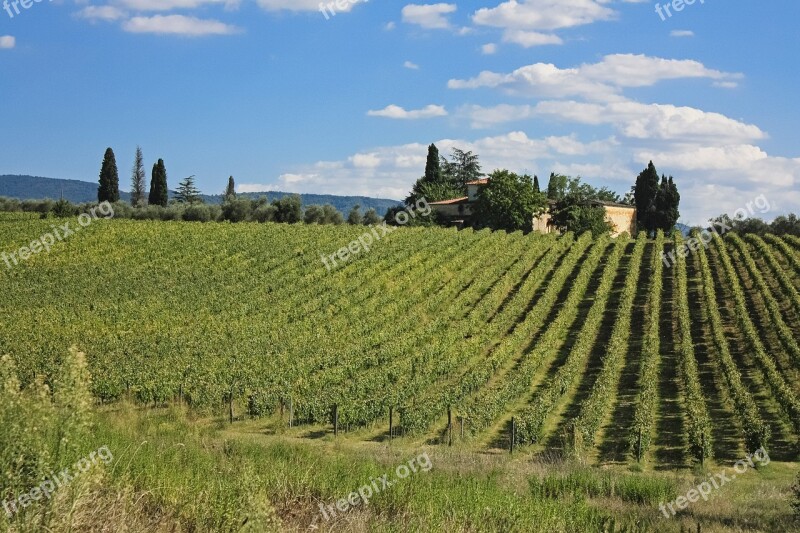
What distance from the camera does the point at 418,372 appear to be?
1308 inches

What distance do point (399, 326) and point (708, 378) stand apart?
51.9 ft

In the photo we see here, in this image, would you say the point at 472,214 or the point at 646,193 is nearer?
the point at 472,214

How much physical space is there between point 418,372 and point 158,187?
85485 mm

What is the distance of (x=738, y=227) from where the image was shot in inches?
4117

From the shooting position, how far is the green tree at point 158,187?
110 meters

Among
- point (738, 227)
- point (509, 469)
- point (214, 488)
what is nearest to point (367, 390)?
point (509, 469)

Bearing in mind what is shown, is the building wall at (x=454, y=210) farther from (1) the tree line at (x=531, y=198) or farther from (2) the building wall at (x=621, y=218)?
(2) the building wall at (x=621, y=218)

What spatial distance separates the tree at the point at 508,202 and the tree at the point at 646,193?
3129cm

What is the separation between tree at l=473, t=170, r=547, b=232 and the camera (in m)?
93.2

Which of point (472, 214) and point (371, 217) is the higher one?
point (472, 214)

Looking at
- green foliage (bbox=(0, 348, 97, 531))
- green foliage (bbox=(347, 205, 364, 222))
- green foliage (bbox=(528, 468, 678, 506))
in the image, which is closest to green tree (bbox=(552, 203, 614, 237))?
green foliage (bbox=(347, 205, 364, 222))

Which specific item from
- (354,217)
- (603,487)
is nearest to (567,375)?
(603,487)

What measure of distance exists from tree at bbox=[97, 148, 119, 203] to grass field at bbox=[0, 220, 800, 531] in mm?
34221

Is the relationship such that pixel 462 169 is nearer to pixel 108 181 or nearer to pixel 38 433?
pixel 108 181
